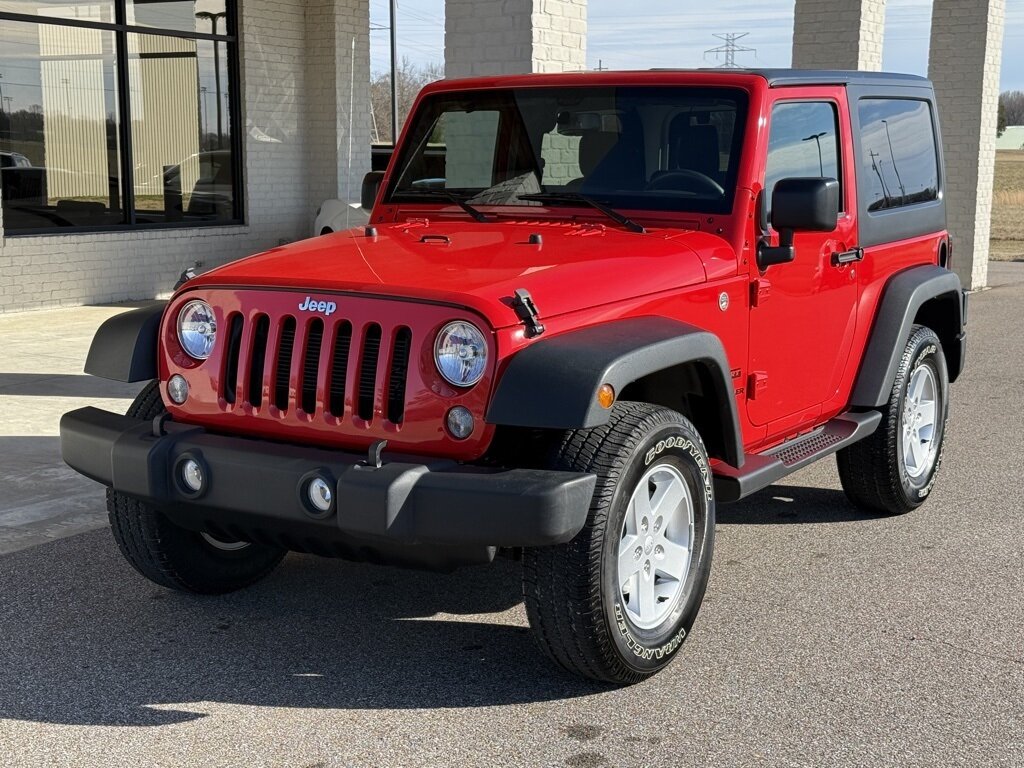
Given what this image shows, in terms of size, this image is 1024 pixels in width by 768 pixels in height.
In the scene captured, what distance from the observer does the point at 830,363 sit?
17.7ft

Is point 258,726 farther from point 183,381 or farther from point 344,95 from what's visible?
point 344,95

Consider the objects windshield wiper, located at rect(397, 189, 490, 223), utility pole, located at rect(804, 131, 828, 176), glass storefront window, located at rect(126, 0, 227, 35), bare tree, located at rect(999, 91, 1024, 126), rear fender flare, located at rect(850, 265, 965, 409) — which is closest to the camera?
windshield wiper, located at rect(397, 189, 490, 223)

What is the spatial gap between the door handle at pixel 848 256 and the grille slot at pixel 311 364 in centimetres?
234

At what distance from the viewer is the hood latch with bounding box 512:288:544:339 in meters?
3.78

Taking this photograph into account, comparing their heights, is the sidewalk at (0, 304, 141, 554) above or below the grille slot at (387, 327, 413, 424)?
below

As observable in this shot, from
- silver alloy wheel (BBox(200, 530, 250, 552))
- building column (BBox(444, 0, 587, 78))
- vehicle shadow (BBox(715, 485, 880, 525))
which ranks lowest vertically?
vehicle shadow (BBox(715, 485, 880, 525))

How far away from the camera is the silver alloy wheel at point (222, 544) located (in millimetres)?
4781

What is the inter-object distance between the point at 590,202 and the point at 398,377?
1.38m

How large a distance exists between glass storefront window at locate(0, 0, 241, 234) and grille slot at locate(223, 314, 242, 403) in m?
9.18

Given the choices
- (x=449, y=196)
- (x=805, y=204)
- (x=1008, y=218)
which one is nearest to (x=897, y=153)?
(x=805, y=204)

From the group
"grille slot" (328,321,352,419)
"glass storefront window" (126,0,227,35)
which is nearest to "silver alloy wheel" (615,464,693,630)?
"grille slot" (328,321,352,419)

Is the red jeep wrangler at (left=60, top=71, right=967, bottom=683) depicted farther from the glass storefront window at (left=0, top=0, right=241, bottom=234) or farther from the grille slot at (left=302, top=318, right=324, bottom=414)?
the glass storefront window at (left=0, top=0, right=241, bottom=234)

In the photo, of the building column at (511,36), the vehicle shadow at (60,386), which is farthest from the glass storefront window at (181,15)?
the building column at (511,36)

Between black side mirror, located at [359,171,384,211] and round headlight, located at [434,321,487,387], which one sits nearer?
round headlight, located at [434,321,487,387]
